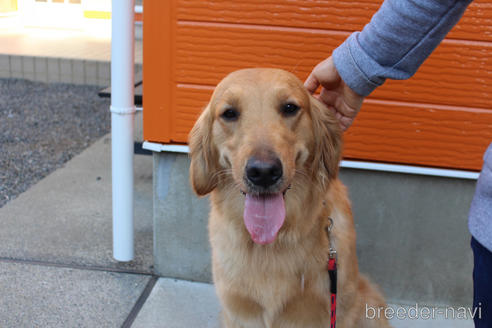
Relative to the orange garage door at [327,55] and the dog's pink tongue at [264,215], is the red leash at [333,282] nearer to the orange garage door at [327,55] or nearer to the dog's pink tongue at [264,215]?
the dog's pink tongue at [264,215]

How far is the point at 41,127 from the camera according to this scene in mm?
6586

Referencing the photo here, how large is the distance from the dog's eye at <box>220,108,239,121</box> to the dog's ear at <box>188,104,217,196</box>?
14 centimetres

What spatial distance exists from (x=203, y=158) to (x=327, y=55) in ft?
3.42

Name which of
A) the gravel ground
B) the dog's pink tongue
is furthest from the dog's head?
the gravel ground

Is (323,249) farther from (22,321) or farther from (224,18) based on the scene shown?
(22,321)

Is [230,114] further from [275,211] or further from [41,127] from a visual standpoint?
[41,127]

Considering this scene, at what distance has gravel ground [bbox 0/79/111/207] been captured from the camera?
5.20m

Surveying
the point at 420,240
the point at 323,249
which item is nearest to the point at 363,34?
the point at 323,249

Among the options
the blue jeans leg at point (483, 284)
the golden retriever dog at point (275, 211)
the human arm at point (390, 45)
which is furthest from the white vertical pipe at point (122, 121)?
the blue jeans leg at point (483, 284)

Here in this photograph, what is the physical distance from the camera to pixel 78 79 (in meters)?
8.59

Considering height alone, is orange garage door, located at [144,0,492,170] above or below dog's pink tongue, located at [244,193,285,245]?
above

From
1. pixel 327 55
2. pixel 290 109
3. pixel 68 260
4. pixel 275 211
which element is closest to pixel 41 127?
pixel 68 260

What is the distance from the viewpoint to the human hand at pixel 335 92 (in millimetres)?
2092

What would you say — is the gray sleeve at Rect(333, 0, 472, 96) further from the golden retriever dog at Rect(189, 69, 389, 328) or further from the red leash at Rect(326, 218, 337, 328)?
the red leash at Rect(326, 218, 337, 328)
